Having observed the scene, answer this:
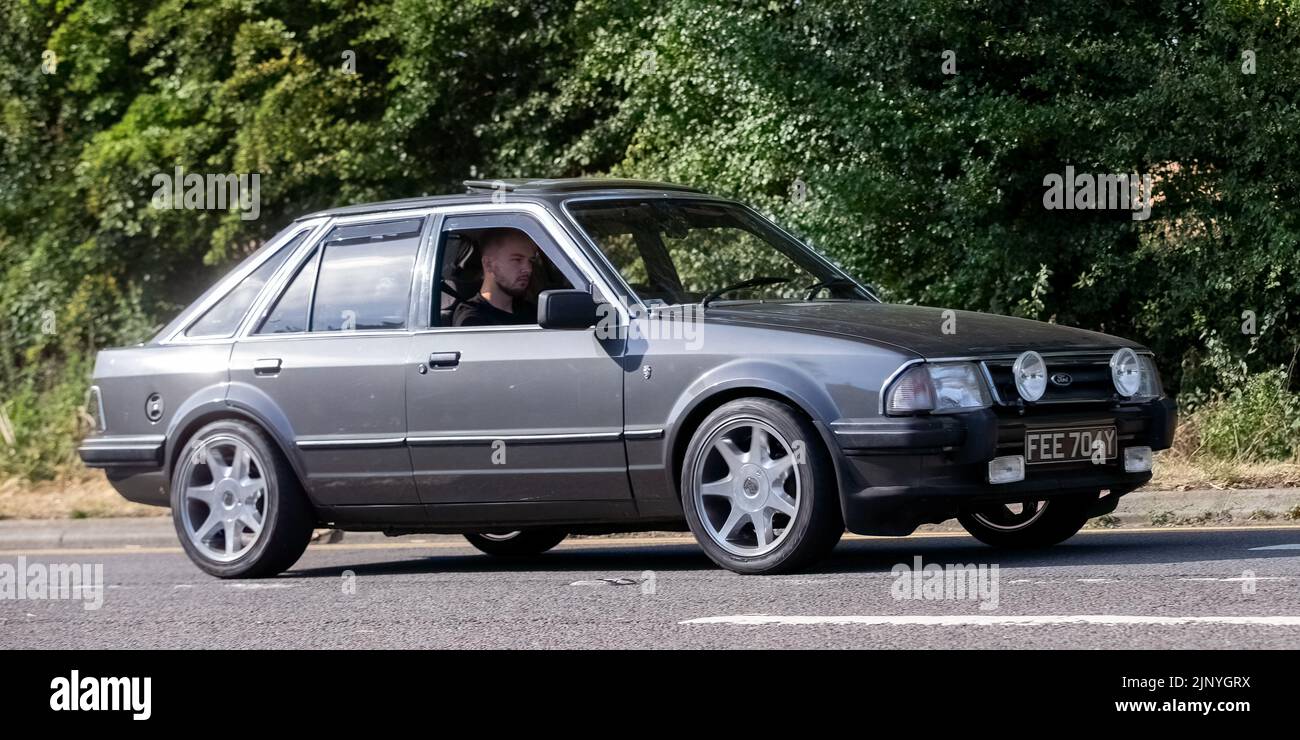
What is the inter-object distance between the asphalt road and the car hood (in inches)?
35.7

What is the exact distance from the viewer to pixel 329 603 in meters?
7.77

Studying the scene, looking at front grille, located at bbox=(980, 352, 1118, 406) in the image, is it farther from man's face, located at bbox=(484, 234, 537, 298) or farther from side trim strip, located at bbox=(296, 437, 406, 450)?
side trim strip, located at bbox=(296, 437, 406, 450)

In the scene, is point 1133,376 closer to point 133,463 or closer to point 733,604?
point 733,604

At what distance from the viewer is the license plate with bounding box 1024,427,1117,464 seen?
7305 millimetres

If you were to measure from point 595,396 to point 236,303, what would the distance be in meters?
2.39

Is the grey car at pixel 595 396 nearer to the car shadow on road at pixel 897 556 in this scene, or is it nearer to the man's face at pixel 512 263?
the man's face at pixel 512 263

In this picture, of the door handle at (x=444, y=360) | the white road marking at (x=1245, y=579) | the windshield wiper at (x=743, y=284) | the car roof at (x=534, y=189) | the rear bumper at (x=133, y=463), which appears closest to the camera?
the white road marking at (x=1245, y=579)

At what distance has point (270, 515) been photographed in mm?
8797

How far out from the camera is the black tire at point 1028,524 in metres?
8.28

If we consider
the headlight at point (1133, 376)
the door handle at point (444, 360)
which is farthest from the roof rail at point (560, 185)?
the headlight at point (1133, 376)

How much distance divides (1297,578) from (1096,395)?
1118 millimetres

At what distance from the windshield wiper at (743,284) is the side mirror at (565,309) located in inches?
20.0

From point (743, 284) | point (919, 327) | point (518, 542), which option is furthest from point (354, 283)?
point (919, 327)
